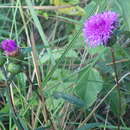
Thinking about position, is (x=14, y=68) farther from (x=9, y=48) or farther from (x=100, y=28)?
(x=100, y=28)

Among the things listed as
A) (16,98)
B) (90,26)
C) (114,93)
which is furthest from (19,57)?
(16,98)

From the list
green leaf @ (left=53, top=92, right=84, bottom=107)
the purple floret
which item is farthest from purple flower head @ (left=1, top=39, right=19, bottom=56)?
green leaf @ (left=53, top=92, right=84, bottom=107)

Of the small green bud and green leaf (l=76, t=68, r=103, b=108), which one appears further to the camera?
green leaf (l=76, t=68, r=103, b=108)

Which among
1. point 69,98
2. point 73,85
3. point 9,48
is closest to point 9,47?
point 9,48

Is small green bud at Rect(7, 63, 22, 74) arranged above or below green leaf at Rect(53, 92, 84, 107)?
above

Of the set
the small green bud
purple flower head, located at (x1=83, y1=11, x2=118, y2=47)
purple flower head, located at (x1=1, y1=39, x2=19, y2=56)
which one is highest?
purple flower head, located at (x1=83, y1=11, x2=118, y2=47)

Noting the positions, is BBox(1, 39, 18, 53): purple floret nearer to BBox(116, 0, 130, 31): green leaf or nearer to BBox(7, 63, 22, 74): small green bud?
BBox(7, 63, 22, 74): small green bud

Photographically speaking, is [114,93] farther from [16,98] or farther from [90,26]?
[16,98]
